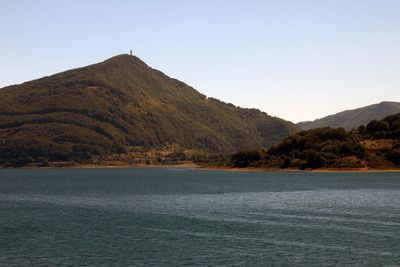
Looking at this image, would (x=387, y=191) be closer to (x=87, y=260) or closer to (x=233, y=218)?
(x=233, y=218)

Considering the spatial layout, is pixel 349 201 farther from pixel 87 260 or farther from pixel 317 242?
pixel 87 260

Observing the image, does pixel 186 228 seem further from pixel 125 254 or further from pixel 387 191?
pixel 387 191

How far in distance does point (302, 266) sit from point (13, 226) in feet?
206

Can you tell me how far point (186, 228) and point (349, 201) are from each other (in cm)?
6640

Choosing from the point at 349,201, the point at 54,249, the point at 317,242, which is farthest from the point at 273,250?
the point at 349,201

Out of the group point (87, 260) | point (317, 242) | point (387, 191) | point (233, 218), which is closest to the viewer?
point (87, 260)

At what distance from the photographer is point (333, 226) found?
101250 mm

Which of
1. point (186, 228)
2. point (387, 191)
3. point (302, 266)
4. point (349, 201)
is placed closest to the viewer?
point (302, 266)

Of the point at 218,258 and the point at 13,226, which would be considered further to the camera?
the point at 13,226

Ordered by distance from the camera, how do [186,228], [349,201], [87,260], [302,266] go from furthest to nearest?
[349,201] → [186,228] → [87,260] → [302,266]

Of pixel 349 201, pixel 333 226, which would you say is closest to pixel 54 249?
pixel 333 226

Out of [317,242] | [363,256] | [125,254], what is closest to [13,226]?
[125,254]

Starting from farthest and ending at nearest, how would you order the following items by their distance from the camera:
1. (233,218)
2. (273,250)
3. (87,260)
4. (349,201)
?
1. (349,201)
2. (233,218)
3. (273,250)
4. (87,260)

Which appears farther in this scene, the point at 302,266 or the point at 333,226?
the point at 333,226
